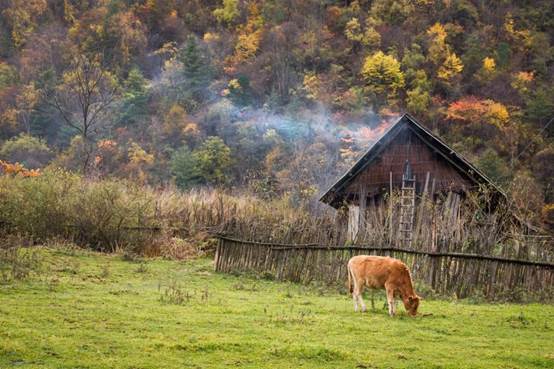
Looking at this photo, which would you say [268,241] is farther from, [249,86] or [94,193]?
[249,86]

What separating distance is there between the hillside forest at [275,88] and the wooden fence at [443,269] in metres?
30.3

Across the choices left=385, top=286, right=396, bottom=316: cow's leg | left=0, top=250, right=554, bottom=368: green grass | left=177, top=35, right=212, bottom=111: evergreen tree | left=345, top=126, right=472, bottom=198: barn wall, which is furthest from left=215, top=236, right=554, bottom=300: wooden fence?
left=177, top=35, right=212, bottom=111: evergreen tree

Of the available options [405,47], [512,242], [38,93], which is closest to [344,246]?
[512,242]

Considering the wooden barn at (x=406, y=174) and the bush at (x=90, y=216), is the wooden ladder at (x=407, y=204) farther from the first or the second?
the bush at (x=90, y=216)

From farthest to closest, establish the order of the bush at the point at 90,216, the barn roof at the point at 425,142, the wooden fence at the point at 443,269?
the barn roof at the point at 425,142 < the bush at the point at 90,216 < the wooden fence at the point at 443,269

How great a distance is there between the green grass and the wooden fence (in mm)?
945

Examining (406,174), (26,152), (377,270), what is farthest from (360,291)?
(26,152)

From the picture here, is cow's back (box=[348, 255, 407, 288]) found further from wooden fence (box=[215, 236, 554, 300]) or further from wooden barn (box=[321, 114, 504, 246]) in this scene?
wooden barn (box=[321, 114, 504, 246])

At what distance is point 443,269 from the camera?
54.6 feet

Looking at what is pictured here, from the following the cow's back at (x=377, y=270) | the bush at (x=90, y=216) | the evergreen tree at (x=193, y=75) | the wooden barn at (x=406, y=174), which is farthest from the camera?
the evergreen tree at (x=193, y=75)

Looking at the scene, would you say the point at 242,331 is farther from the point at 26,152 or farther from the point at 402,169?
the point at 26,152

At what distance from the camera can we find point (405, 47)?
7138cm

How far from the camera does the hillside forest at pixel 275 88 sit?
198ft

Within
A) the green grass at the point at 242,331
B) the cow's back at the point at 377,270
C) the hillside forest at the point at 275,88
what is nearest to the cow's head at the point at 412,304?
the green grass at the point at 242,331
